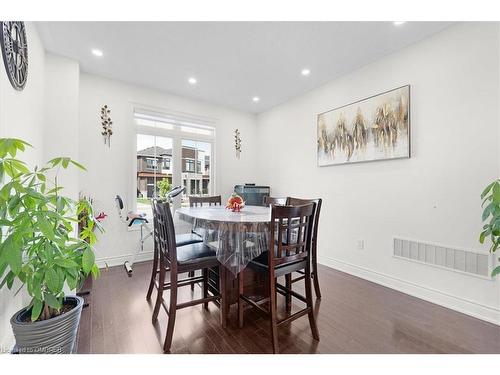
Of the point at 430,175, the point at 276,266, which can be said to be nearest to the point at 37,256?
the point at 276,266

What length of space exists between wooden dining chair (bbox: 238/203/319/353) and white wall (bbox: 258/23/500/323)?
4.78ft

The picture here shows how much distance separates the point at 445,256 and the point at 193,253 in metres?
2.39

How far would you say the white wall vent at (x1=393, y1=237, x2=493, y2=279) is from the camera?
200cm

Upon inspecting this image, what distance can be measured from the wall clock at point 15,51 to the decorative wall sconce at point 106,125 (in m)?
1.33

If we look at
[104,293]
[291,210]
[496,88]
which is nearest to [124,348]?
[104,293]

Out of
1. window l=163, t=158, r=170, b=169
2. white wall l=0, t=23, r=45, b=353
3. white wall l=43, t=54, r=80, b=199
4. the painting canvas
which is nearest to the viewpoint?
white wall l=0, t=23, r=45, b=353

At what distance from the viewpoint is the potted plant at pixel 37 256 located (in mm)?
944

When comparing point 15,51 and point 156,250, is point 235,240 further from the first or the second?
point 15,51

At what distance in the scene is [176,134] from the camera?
3.98 metres

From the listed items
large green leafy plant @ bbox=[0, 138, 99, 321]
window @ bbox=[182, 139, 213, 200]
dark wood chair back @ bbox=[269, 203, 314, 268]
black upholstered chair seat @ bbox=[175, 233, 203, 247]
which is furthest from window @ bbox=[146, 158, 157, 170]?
dark wood chair back @ bbox=[269, 203, 314, 268]

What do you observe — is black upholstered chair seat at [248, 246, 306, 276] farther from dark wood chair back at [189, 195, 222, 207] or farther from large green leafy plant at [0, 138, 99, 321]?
dark wood chair back at [189, 195, 222, 207]

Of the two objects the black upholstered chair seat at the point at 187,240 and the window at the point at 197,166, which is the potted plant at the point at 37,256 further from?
the window at the point at 197,166

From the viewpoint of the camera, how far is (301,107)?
3828 millimetres
